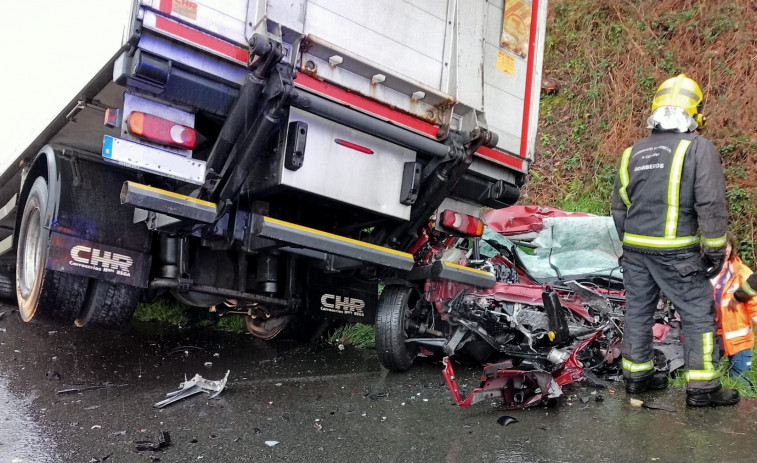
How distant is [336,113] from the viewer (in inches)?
124

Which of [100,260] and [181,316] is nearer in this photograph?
[100,260]

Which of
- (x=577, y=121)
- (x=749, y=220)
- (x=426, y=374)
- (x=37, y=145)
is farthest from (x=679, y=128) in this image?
(x=577, y=121)

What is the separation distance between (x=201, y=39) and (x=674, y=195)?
249 centimetres

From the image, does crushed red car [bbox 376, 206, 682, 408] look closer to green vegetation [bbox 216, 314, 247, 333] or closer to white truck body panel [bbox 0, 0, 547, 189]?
white truck body panel [bbox 0, 0, 547, 189]

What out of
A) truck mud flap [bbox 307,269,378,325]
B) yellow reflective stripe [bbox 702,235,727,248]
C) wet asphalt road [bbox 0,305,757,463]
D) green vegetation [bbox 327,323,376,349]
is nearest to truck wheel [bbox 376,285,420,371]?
wet asphalt road [bbox 0,305,757,463]

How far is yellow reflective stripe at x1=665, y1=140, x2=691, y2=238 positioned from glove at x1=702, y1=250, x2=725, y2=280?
205mm

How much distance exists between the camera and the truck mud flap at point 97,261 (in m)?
3.26

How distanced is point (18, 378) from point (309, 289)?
182 centimetres

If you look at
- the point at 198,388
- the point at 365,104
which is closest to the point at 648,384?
the point at 365,104

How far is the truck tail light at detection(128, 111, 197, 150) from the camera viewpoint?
2.86 meters

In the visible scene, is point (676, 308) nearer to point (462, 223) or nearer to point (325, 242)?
point (462, 223)

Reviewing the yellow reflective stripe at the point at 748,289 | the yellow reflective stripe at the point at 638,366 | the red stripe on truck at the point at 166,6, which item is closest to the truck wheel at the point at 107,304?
the red stripe on truck at the point at 166,6

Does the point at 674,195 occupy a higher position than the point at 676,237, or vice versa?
the point at 674,195

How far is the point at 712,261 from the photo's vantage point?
3158mm
